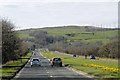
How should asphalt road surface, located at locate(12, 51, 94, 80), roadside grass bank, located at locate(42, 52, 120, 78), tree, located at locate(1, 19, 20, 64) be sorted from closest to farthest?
asphalt road surface, located at locate(12, 51, 94, 80) → roadside grass bank, located at locate(42, 52, 120, 78) → tree, located at locate(1, 19, 20, 64)

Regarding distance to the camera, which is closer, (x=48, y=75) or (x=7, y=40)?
(x=48, y=75)

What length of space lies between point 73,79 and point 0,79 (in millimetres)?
5666

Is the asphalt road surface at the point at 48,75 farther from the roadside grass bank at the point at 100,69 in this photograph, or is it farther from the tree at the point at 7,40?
the tree at the point at 7,40

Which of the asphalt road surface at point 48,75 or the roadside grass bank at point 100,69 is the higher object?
the roadside grass bank at point 100,69

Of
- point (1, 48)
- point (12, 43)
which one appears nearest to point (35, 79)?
point (1, 48)

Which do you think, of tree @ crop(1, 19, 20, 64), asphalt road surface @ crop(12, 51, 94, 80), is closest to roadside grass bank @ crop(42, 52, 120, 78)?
asphalt road surface @ crop(12, 51, 94, 80)

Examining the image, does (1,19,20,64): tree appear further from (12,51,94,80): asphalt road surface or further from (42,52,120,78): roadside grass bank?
(42,52,120,78): roadside grass bank

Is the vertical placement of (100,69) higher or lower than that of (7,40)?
lower

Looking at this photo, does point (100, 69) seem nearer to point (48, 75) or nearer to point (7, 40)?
point (48, 75)

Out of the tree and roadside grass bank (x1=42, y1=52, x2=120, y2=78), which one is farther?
the tree

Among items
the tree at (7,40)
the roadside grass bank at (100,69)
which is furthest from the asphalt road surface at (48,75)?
the tree at (7,40)

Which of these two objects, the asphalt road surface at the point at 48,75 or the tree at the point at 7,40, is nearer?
the asphalt road surface at the point at 48,75

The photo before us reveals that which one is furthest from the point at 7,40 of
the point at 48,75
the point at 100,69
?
the point at 100,69

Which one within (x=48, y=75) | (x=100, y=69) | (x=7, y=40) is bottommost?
(x=48, y=75)
